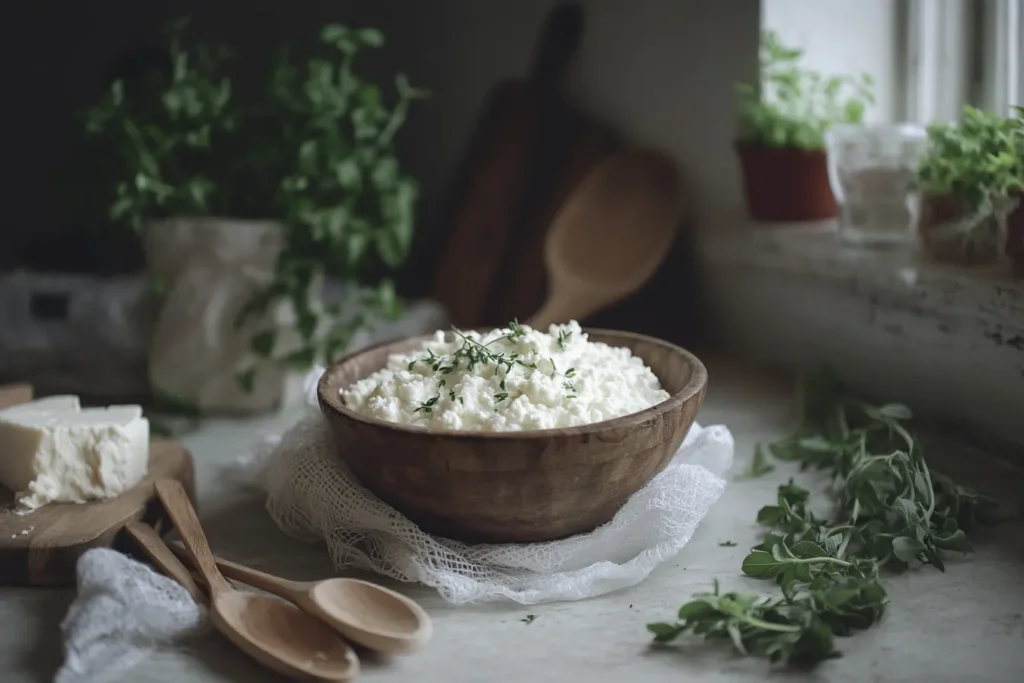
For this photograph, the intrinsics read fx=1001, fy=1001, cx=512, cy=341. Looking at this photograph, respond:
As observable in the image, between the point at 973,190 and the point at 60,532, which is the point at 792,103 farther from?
the point at 60,532

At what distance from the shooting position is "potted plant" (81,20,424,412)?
47.4 inches

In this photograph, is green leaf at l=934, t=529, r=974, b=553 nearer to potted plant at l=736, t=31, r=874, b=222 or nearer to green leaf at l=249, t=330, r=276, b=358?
potted plant at l=736, t=31, r=874, b=222

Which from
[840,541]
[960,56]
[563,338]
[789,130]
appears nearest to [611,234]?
[789,130]

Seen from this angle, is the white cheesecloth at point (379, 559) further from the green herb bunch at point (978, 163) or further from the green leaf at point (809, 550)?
the green herb bunch at point (978, 163)

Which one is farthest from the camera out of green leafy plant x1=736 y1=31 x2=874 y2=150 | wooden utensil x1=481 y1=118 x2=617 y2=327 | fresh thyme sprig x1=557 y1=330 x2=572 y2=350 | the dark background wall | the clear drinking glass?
the dark background wall

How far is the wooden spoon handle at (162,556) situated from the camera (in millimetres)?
747

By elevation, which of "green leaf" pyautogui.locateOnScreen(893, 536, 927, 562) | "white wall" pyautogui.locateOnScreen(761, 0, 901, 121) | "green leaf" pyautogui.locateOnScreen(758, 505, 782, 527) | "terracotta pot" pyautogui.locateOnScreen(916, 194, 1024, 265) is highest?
"white wall" pyautogui.locateOnScreen(761, 0, 901, 121)

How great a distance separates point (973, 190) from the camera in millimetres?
974

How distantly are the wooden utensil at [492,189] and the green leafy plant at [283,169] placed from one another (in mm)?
312

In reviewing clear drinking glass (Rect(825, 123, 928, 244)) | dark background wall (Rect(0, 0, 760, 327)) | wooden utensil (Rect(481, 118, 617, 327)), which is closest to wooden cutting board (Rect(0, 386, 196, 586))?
wooden utensil (Rect(481, 118, 617, 327))

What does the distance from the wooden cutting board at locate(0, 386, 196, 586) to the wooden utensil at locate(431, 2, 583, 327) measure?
2.41 feet

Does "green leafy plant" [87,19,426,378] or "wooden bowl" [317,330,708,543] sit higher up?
"green leafy plant" [87,19,426,378]

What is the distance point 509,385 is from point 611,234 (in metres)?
0.71

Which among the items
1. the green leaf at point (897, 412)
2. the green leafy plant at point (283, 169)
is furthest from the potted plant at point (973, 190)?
the green leafy plant at point (283, 169)
